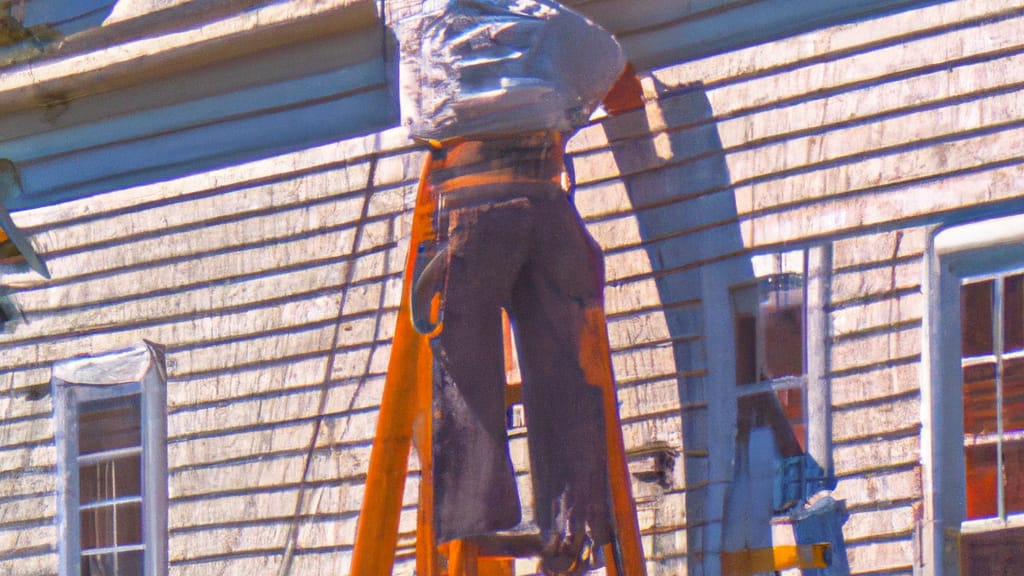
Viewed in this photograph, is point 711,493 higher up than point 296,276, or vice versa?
point 296,276

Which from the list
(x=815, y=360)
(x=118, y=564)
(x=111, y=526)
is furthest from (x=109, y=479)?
(x=815, y=360)

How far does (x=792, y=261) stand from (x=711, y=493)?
0.81m

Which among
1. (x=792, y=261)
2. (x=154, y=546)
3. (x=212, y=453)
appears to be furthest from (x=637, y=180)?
(x=154, y=546)

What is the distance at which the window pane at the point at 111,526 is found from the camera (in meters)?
6.81

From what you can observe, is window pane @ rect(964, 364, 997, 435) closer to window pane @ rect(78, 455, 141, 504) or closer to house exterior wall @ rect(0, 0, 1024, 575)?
house exterior wall @ rect(0, 0, 1024, 575)

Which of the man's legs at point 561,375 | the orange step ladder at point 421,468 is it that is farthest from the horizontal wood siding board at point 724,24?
the orange step ladder at point 421,468

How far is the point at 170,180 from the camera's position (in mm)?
6801

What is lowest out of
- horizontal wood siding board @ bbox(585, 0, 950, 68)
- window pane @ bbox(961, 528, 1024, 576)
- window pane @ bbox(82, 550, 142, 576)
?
window pane @ bbox(82, 550, 142, 576)

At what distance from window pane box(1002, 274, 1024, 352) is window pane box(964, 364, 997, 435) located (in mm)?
92

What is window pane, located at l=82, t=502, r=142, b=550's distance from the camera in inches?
268

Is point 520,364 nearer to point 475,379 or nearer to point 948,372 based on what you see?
point 475,379

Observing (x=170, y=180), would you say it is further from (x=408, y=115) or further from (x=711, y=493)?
(x=711, y=493)

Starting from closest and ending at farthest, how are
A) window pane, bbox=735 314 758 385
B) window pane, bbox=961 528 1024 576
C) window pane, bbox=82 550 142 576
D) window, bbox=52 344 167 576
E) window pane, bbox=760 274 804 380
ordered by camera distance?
window pane, bbox=961 528 1024 576 → window pane, bbox=760 274 804 380 → window pane, bbox=735 314 758 385 → window, bbox=52 344 167 576 → window pane, bbox=82 550 142 576

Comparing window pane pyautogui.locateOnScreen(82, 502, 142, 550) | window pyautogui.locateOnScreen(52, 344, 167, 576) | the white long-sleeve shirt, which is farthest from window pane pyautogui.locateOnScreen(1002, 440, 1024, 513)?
window pane pyautogui.locateOnScreen(82, 502, 142, 550)
